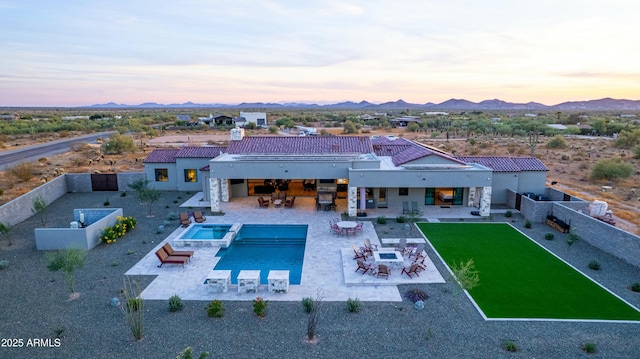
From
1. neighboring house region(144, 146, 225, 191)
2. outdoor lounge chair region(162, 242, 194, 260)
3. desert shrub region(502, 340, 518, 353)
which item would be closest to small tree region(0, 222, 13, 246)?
outdoor lounge chair region(162, 242, 194, 260)

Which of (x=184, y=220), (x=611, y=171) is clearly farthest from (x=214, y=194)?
(x=611, y=171)

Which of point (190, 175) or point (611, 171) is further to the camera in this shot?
point (611, 171)

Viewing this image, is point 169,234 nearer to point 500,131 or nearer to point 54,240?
point 54,240

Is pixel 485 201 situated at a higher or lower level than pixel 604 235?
higher

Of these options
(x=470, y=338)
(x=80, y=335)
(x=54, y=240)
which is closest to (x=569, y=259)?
(x=470, y=338)

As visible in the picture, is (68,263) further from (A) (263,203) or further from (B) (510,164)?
(B) (510,164)

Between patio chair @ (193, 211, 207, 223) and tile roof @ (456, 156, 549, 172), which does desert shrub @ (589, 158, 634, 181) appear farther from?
patio chair @ (193, 211, 207, 223)

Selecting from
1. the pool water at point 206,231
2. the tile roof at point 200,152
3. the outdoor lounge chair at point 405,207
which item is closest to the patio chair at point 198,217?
the pool water at point 206,231
